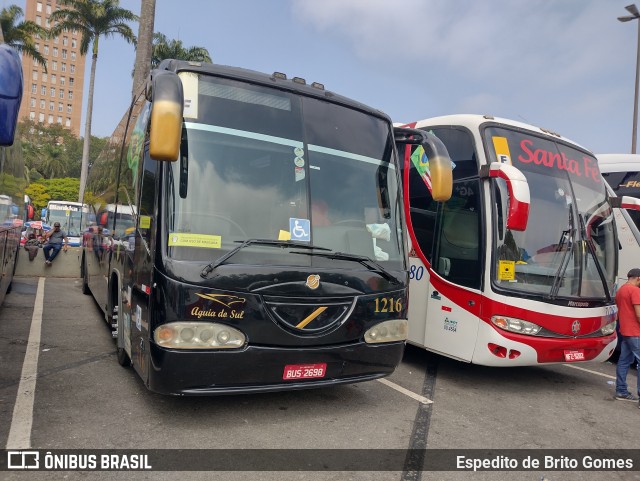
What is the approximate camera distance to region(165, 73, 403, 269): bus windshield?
4.17 m

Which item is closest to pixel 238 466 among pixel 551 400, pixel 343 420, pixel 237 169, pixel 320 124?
pixel 343 420

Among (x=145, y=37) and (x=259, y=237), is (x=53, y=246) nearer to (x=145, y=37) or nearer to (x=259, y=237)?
(x=145, y=37)

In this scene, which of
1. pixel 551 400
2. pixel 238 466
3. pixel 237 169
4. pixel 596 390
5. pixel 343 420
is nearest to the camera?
pixel 238 466

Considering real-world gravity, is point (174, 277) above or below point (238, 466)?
above

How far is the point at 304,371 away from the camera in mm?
4383

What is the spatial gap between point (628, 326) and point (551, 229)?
4.64ft

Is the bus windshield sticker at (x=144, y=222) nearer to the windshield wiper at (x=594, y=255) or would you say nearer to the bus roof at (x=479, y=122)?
the bus roof at (x=479, y=122)

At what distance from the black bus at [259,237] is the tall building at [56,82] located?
11438cm

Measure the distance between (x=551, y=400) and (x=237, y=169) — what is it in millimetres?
4486

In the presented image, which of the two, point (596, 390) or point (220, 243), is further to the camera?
point (596, 390)

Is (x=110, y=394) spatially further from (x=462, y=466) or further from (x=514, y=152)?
(x=514, y=152)

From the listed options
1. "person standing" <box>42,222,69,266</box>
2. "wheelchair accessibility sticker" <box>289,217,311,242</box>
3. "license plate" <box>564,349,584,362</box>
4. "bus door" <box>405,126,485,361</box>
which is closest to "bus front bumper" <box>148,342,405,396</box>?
"wheelchair accessibility sticker" <box>289,217,311,242</box>

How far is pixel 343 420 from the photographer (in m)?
4.78

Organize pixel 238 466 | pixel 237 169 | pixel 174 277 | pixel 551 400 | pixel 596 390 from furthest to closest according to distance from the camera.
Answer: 1. pixel 596 390
2. pixel 551 400
3. pixel 237 169
4. pixel 174 277
5. pixel 238 466
